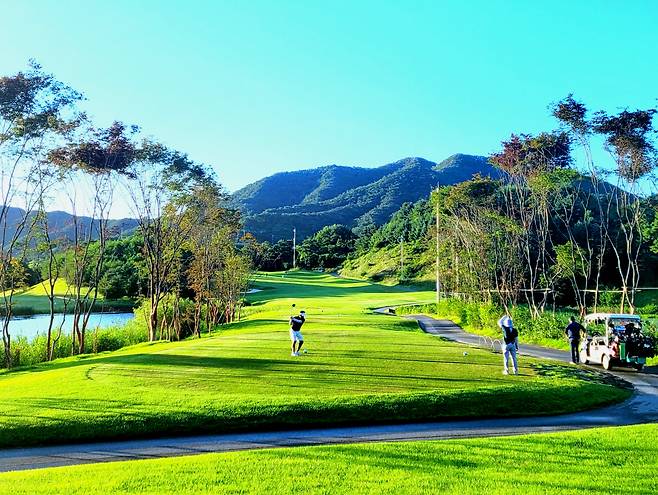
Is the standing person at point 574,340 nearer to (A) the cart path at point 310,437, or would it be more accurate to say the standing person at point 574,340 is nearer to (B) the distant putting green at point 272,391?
(B) the distant putting green at point 272,391

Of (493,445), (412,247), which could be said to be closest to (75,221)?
(493,445)

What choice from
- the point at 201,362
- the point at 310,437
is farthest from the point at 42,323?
the point at 310,437

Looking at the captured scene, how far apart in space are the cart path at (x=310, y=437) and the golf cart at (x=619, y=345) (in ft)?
23.7

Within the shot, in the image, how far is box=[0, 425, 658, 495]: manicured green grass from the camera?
8.05 m

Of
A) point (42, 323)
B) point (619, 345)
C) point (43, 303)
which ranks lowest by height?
point (42, 323)

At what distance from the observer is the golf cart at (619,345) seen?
2239 centimetres

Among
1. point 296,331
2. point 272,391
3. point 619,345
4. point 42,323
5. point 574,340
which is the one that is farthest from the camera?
point 42,323

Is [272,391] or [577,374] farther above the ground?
[272,391]

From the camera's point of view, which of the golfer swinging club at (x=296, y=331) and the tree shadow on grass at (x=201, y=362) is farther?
the golfer swinging club at (x=296, y=331)

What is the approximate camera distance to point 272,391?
628 inches

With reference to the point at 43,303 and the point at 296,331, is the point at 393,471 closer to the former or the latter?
the point at 296,331

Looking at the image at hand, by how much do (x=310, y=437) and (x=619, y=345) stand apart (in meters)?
15.6

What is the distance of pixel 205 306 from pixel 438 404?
43497 mm

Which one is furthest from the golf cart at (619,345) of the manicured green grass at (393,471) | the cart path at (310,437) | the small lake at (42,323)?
the small lake at (42,323)
